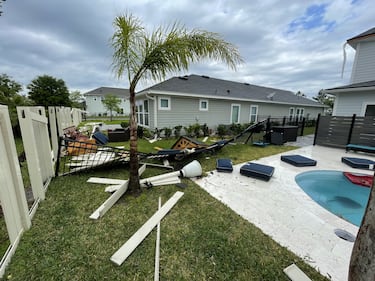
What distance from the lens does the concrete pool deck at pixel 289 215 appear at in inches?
79.4

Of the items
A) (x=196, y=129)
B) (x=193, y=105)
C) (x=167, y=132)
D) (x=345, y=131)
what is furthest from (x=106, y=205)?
(x=345, y=131)

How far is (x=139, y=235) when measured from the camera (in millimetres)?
2268

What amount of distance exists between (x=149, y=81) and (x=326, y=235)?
13.0 ft

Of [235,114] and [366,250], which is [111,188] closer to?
[366,250]

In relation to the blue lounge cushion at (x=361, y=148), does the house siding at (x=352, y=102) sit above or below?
above

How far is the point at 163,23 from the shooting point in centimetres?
279

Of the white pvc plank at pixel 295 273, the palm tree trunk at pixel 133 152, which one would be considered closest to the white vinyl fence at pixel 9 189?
the palm tree trunk at pixel 133 152

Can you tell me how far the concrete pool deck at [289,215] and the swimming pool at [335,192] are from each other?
12.7 inches

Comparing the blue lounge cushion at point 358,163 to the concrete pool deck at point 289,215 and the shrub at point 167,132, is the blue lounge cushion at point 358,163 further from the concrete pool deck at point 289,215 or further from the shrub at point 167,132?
the shrub at point 167,132

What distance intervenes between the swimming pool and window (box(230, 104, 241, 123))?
8.58 m

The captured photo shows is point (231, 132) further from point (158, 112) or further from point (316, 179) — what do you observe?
point (316, 179)

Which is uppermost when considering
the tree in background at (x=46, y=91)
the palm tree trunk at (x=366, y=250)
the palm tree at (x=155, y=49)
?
the tree in background at (x=46, y=91)

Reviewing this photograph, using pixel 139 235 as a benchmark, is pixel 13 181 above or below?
above

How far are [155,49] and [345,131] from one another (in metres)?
10.5
